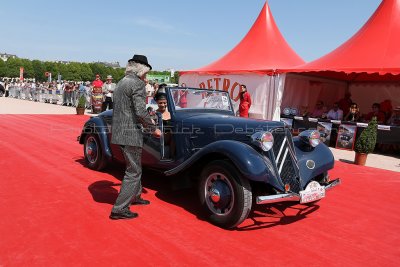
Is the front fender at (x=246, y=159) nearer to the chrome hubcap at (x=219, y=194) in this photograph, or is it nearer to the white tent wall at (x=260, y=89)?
the chrome hubcap at (x=219, y=194)

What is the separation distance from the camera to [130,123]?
138 inches

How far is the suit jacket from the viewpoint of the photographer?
11.2ft

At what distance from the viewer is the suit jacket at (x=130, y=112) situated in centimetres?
342

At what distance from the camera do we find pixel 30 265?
247cm

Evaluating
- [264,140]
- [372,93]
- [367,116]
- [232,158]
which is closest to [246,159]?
[232,158]

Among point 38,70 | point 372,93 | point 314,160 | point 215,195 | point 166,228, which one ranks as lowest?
point 166,228

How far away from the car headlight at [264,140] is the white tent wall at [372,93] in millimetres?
12404

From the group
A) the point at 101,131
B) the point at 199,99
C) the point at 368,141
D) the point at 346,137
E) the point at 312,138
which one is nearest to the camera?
the point at 312,138

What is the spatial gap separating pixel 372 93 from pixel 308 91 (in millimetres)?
3368

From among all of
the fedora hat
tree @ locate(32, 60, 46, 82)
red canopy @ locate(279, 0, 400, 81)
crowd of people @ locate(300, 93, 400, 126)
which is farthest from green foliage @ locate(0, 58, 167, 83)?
the fedora hat

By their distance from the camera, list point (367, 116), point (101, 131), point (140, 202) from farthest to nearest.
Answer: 1. point (367, 116)
2. point (101, 131)
3. point (140, 202)

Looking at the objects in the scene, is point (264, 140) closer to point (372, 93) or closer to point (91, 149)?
point (91, 149)

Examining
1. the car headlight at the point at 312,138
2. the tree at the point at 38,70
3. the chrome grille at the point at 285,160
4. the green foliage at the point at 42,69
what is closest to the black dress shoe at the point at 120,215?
the chrome grille at the point at 285,160

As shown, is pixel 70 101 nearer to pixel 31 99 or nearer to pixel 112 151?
pixel 31 99
